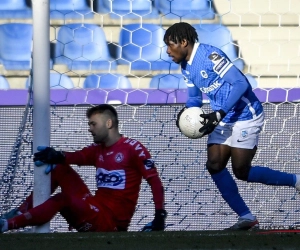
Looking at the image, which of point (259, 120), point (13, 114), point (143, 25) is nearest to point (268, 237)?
point (259, 120)

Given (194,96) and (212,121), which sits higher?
(194,96)

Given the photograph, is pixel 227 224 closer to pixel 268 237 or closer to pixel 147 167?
pixel 147 167

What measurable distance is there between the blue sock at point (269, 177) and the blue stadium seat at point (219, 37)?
95cm

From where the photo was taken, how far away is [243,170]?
123 inches

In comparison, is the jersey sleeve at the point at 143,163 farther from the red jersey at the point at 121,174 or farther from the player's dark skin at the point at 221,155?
the player's dark skin at the point at 221,155

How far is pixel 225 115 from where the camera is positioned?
2982 millimetres

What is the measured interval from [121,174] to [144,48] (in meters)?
1.33

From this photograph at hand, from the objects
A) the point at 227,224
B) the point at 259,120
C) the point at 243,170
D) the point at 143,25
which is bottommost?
the point at 227,224

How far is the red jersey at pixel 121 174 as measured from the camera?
290 cm

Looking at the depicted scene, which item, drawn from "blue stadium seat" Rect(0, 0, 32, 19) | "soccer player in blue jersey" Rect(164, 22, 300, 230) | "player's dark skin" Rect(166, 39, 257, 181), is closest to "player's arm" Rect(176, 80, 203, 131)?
"soccer player in blue jersey" Rect(164, 22, 300, 230)

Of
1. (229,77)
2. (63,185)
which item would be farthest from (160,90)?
(63,185)

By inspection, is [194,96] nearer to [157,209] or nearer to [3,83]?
[157,209]

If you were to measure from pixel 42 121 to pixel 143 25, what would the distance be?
1.49m

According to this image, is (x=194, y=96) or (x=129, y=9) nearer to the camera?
(x=194, y=96)
